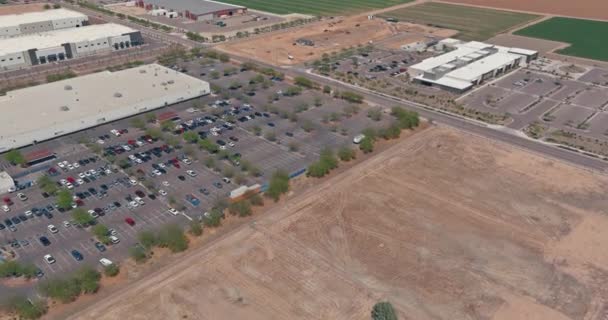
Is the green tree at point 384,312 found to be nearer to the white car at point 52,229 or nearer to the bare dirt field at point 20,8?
the white car at point 52,229

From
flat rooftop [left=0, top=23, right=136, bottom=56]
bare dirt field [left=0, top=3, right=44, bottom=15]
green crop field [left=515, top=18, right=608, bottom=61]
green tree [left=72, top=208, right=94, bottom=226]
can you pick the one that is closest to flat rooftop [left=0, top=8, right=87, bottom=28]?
flat rooftop [left=0, top=23, right=136, bottom=56]

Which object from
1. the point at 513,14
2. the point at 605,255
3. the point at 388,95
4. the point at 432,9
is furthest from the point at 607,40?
the point at 605,255

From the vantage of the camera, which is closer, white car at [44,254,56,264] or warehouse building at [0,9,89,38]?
white car at [44,254,56,264]

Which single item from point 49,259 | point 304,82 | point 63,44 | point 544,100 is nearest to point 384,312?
point 49,259

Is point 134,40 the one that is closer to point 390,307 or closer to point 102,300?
point 102,300

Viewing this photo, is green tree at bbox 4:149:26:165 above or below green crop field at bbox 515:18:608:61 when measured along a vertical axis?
below

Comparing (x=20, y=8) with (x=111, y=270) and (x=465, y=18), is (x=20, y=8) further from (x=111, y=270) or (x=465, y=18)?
(x=111, y=270)

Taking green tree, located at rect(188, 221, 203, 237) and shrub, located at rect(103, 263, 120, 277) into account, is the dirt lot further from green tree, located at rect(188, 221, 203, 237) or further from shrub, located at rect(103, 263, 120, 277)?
shrub, located at rect(103, 263, 120, 277)

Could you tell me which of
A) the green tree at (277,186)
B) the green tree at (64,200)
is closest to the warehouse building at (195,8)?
the green tree at (64,200)
